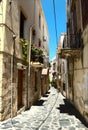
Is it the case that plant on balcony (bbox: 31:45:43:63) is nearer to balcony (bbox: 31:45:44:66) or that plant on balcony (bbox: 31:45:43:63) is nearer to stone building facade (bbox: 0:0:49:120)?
balcony (bbox: 31:45:44:66)

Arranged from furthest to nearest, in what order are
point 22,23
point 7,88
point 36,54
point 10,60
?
point 36,54 < point 22,23 < point 10,60 < point 7,88

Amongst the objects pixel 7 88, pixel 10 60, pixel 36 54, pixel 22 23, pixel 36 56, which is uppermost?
pixel 22 23

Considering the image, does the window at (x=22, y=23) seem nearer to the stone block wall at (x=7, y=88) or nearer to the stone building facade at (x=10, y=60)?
the stone building facade at (x=10, y=60)

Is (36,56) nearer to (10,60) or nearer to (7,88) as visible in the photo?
(10,60)

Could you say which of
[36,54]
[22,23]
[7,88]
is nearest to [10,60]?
[7,88]

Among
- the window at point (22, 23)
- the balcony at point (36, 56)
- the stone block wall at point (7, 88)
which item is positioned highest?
the window at point (22, 23)

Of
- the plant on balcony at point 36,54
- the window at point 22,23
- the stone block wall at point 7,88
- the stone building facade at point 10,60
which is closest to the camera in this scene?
the stone block wall at point 7,88

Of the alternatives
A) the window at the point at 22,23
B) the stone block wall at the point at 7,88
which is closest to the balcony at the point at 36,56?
the window at the point at 22,23

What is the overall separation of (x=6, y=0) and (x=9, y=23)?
96 centimetres

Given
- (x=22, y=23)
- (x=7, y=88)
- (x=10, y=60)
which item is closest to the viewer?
(x=7, y=88)

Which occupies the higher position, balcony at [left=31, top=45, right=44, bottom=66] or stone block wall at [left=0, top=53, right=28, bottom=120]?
balcony at [left=31, top=45, right=44, bottom=66]

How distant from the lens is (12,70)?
9.16 metres

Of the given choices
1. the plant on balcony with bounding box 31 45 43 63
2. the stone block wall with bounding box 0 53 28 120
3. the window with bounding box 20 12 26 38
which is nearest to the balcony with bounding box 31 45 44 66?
the plant on balcony with bounding box 31 45 43 63

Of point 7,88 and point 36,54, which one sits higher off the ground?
point 36,54
